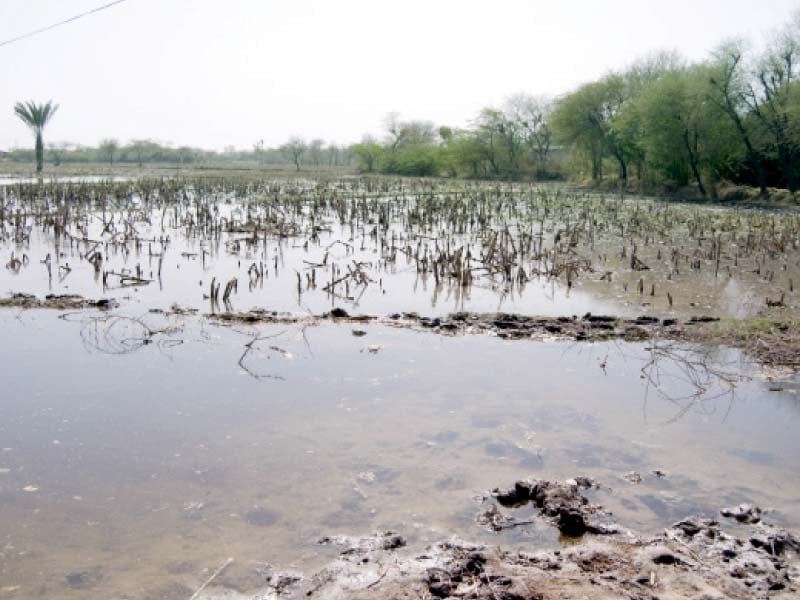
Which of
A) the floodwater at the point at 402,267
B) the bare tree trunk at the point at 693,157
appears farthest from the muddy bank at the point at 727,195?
the floodwater at the point at 402,267

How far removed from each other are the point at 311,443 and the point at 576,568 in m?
2.34

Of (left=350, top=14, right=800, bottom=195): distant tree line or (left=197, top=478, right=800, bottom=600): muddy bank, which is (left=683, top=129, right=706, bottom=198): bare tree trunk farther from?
(left=197, top=478, right=800, bottom=600): muddy bank

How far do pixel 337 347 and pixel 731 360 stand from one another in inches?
162

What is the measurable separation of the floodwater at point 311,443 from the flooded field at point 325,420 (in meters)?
0.02

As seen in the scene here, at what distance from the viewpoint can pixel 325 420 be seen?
18.9ft

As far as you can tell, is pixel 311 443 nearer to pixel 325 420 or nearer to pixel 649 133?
pixel 325 420

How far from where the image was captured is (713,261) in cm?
1352

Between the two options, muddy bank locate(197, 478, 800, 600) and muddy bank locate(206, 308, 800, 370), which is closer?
muddy bank locate(197, 478, 800, 600)

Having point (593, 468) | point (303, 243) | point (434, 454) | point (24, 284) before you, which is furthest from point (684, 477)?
point (303, 243)

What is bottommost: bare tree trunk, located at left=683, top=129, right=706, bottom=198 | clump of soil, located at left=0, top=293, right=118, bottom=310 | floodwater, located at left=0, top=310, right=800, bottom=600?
floodwater, located at left=0, top=310, right=800, bottom=600

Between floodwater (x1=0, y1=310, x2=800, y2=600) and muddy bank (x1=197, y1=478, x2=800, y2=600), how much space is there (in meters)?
0.18

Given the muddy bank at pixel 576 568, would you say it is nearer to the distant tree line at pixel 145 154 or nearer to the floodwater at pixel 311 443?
the floodwater at pixel 311 443

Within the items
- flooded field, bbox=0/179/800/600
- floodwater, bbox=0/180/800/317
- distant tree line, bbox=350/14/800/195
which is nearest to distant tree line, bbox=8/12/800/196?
distant tree line, bbox=350/14/800/195

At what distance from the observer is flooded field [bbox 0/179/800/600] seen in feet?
13.3
